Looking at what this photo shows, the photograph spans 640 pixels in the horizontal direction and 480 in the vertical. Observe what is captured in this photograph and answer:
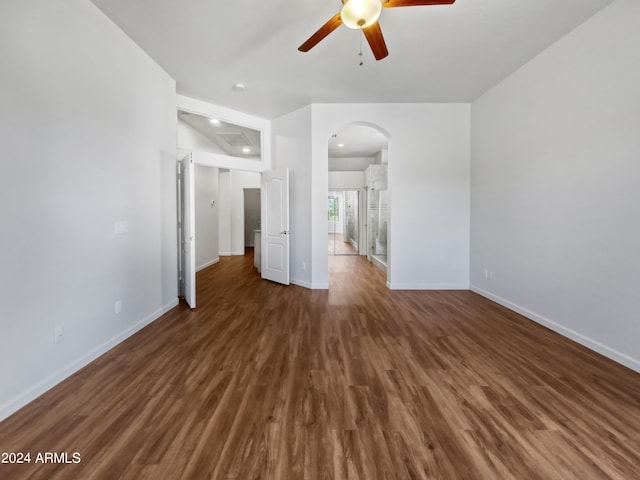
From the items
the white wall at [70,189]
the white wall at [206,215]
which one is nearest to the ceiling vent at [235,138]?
the white wall at [206,215]

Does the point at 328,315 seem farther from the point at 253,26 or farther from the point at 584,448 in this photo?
the point at 253,26

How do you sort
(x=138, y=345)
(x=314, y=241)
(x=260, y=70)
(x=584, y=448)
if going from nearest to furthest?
1. (x=584, y=448)
2. (x=138, y=345)
3. (x=260, y=70)
4. (x=314, y=241)

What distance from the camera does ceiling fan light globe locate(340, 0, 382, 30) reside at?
173cm

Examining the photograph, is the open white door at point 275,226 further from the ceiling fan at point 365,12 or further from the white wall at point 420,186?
the ceiling fan at point 365,12

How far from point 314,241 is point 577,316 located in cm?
329

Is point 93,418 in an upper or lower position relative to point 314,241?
lower

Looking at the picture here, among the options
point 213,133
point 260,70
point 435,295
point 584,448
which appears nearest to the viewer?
point 584,448

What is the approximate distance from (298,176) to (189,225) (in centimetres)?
202

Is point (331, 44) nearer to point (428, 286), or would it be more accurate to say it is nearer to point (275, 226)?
point (275, 226)

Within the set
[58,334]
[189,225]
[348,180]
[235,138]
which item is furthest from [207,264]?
[348,180]

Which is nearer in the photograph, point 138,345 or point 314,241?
point 138,345

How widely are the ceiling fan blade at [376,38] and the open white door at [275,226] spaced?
8.10 ft

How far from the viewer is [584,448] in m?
1.33

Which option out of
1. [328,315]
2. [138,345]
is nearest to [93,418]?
[138,345]
